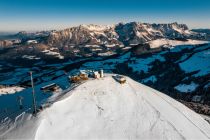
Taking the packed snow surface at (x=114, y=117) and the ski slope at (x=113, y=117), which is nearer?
the ski slope at (x=113, y=117)

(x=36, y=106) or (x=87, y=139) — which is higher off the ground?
(x=36, y=106)

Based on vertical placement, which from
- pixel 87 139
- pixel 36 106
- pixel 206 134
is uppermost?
pixel 36 106

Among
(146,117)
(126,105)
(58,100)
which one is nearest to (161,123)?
(146,117)

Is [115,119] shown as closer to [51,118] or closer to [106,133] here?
[106,133]

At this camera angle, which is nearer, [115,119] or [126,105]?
[115,119]

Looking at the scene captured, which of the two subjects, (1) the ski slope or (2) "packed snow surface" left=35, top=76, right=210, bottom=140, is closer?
(1) the ski slope
